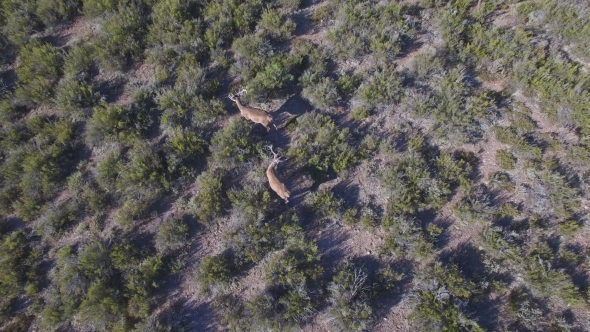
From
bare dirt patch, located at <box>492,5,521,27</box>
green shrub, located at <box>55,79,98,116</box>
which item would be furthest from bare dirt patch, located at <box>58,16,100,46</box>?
bare dirt patch, located at <box>492,5,521,27</box>

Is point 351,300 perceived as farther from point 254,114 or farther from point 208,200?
point 254,114

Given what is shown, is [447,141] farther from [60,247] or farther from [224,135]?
[60,247]

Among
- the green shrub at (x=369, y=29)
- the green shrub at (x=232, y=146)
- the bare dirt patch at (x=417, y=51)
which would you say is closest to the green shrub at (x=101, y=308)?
the green shrub at (x=232, y=146)

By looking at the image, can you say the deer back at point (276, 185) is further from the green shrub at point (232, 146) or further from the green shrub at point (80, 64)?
the green shrub at point (80, 64)

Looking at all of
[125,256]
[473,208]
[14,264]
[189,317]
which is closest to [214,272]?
[189,317]

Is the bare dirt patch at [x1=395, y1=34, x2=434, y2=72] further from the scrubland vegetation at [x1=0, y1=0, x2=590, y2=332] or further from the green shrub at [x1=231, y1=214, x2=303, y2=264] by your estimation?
the green shrub at [x1=231, y1=214, x2=303, y2=264]

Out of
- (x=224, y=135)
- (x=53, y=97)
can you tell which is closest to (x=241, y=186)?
(x=224, y=135)
